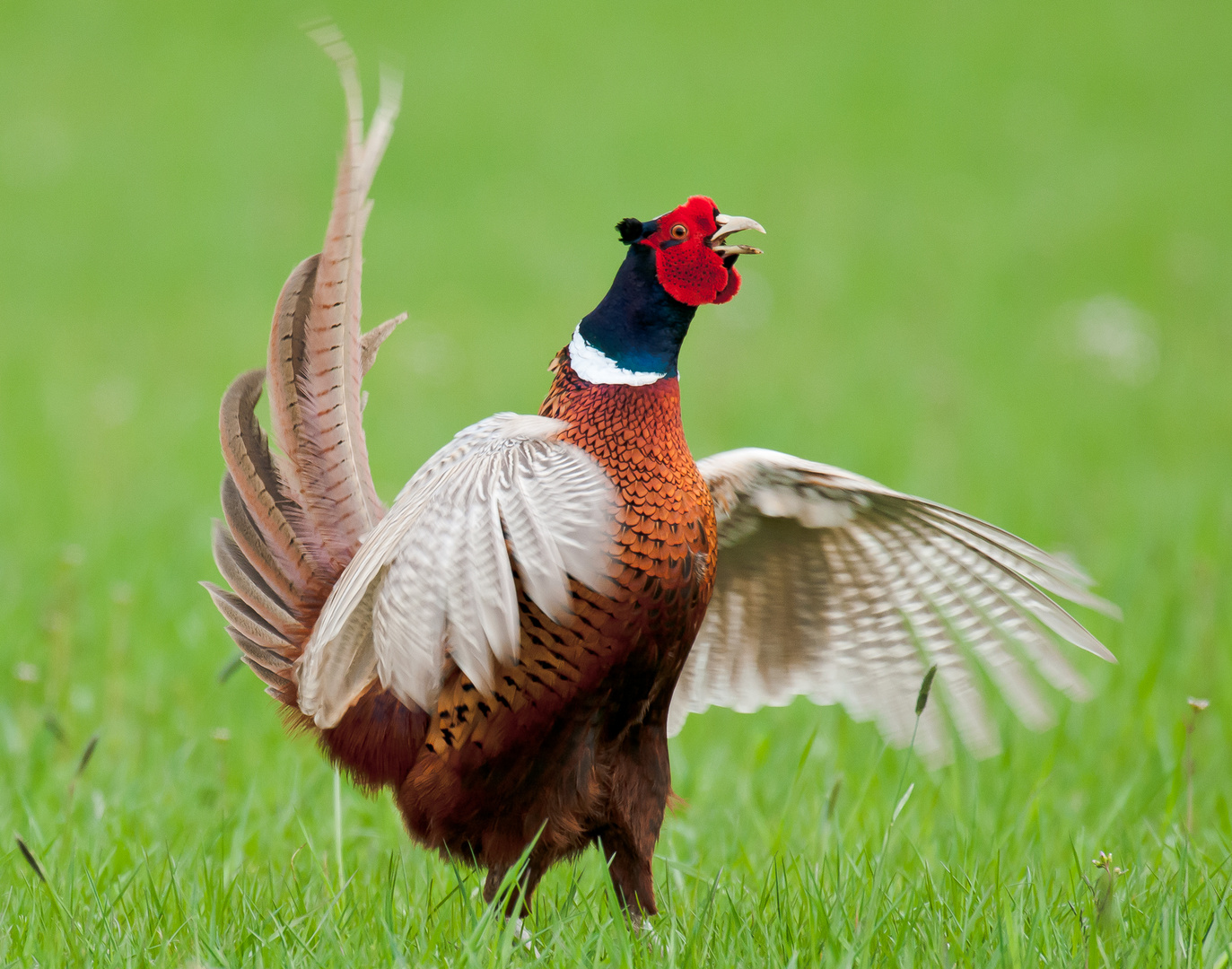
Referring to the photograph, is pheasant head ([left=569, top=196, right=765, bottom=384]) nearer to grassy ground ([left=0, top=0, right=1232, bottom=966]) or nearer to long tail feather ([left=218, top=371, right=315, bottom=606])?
long tail feather ([left=218, top=371, right=315, bottom=606])

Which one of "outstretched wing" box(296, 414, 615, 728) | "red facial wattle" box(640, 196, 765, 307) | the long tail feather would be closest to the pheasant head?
"red facial wattle" box(640, 196, 765, 307)

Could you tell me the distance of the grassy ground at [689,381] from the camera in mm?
2469

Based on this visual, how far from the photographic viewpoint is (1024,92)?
12273 millimetres

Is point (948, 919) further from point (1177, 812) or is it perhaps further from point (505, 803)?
point (1177, 812)

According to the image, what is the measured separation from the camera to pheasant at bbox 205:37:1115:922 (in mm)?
2115

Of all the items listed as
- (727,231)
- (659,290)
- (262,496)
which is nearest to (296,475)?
(262,496)

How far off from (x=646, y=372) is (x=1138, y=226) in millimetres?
8778

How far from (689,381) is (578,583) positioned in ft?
19.1

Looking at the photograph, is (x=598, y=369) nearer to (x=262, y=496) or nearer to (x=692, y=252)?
(x=692, y=252)

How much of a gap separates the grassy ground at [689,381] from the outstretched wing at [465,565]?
1.54 ft

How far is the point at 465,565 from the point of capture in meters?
2.02

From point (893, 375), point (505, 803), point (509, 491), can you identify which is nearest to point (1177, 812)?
point (505, 803)

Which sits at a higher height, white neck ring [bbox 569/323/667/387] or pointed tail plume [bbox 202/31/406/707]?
white neck ring [bbox 569/323/667/387]

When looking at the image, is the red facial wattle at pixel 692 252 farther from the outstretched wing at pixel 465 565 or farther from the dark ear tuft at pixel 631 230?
the outstretched wing at pixel 465 565
